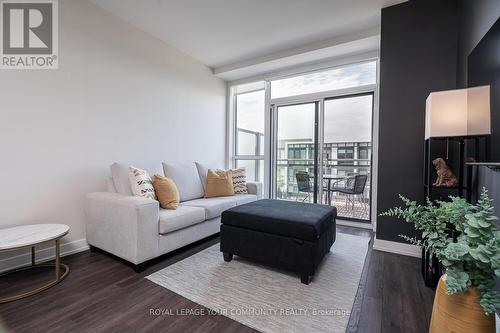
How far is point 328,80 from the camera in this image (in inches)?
152

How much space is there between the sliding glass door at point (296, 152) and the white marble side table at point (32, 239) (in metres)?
3.31

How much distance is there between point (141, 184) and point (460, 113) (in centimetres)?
290

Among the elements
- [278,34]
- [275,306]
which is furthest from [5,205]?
[278,34]

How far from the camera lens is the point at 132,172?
2.49 meters

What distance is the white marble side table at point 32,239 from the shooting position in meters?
1.62

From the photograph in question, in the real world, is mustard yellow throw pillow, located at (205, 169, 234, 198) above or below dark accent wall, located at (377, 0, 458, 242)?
below

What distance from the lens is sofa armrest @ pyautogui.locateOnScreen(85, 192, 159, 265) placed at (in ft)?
6.59

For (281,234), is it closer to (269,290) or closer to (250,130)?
(269,290)

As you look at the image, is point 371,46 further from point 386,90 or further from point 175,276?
point 175,276

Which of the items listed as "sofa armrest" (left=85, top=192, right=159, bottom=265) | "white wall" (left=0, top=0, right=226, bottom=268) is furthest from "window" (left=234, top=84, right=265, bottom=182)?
"sofa armrest" (left=85, top=192, right=159, bottom=265)

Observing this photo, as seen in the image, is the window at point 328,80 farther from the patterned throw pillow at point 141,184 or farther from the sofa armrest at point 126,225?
the sofa armrest at point 126,225

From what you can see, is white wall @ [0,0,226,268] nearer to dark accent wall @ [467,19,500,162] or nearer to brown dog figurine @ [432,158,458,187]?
brown dog figurine @ [432,158,458,187]

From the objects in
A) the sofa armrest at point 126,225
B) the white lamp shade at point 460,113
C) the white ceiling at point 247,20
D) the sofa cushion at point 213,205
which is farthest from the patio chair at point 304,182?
the sofa armrest at point 126,225

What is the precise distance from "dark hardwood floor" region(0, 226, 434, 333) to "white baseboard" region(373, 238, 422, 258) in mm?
323
